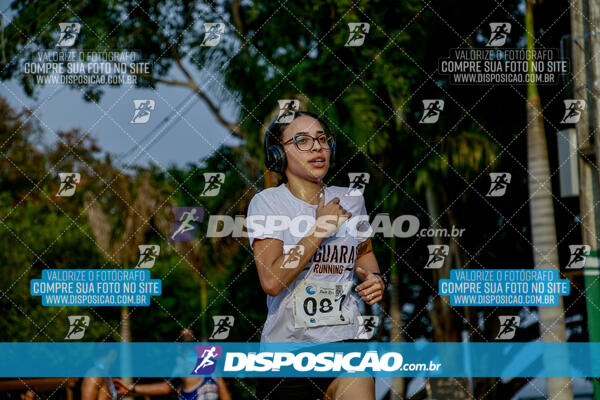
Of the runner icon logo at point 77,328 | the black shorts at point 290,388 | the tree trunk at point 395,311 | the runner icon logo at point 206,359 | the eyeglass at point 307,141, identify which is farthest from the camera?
the tree trunk at point 395,311

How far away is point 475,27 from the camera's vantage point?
29.7 ft

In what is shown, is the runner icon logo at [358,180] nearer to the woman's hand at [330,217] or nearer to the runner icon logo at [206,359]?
the runner icon logo at [206,359]

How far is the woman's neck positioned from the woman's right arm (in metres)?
0.34

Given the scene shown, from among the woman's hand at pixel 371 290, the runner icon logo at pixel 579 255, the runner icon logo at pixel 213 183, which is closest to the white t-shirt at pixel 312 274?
the woman's hand at pixel 371 290

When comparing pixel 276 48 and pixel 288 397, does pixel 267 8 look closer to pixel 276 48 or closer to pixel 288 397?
pixel 276 48

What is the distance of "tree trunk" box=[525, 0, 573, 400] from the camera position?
789 cm

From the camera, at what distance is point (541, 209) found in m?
8.12

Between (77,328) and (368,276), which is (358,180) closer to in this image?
(77,328)

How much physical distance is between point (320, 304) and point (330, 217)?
1.85 ft

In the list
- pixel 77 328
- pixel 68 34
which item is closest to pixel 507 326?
pixel 77 328

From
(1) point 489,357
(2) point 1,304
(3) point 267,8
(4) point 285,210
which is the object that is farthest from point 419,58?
(2) point 1,304

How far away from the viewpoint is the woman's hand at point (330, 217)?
4.23 m

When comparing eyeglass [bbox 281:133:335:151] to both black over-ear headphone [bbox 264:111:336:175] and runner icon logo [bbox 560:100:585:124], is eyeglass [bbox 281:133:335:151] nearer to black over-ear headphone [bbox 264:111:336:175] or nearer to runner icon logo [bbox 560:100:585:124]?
black over-ear headphone [bbox 264:111:336:175]

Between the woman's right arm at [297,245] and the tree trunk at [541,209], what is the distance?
412 cm
